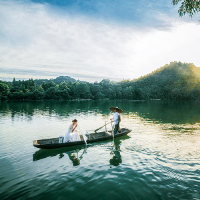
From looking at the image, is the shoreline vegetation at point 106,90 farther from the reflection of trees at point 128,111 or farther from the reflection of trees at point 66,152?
the reflection of trees at point 66,152

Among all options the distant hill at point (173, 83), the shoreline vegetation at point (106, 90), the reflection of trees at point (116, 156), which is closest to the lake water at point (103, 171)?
the reflection of trees at point (116, 156)

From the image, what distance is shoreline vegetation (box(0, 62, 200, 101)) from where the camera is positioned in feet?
351

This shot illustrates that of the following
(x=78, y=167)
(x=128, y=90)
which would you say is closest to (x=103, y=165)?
(x=78, y=167)

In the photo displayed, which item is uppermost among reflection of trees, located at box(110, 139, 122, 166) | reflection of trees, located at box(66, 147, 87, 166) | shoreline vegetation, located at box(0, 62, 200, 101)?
shoreline vegetation, located at box(0, 62, 200, 101)

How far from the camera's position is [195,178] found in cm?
745

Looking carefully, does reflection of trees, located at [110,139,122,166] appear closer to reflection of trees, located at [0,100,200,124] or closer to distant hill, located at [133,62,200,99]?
reflection of trees, located at [0,100,200,124]

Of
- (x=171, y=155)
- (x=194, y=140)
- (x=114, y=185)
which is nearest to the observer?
(x=114, y=185)

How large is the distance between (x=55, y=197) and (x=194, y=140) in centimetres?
1284

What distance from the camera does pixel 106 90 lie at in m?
131

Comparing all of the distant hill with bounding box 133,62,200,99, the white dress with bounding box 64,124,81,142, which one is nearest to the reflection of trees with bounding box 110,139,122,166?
the white dress with bounding box 64,124,81,142

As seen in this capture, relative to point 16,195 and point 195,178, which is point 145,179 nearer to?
point 195,178

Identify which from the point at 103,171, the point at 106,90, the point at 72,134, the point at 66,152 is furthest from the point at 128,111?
the point at 106,90

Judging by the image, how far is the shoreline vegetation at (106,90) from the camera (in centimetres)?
10712

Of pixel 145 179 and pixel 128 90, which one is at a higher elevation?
pixel 128 90
